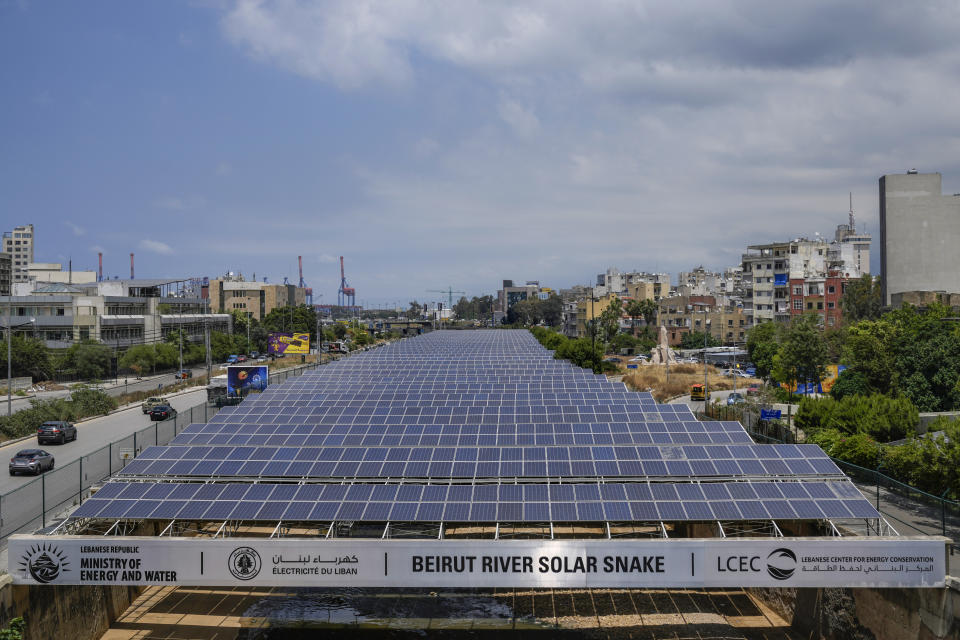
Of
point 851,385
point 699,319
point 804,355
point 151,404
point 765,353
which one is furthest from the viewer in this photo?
point 699,319

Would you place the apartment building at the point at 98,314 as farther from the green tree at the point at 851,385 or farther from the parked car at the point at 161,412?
the green tree at the point at 851,385

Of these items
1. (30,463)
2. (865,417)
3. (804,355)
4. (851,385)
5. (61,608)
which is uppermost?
(804,355)

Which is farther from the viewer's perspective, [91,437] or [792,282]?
[792,282]

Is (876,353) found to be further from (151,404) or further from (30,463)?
(151,404)

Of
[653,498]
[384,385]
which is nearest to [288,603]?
[653,498]

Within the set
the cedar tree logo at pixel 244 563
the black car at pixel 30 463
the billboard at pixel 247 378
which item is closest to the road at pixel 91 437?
the black car at pixel 30 463

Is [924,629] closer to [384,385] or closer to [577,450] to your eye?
[577,450]

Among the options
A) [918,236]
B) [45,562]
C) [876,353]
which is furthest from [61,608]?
[918,236]
